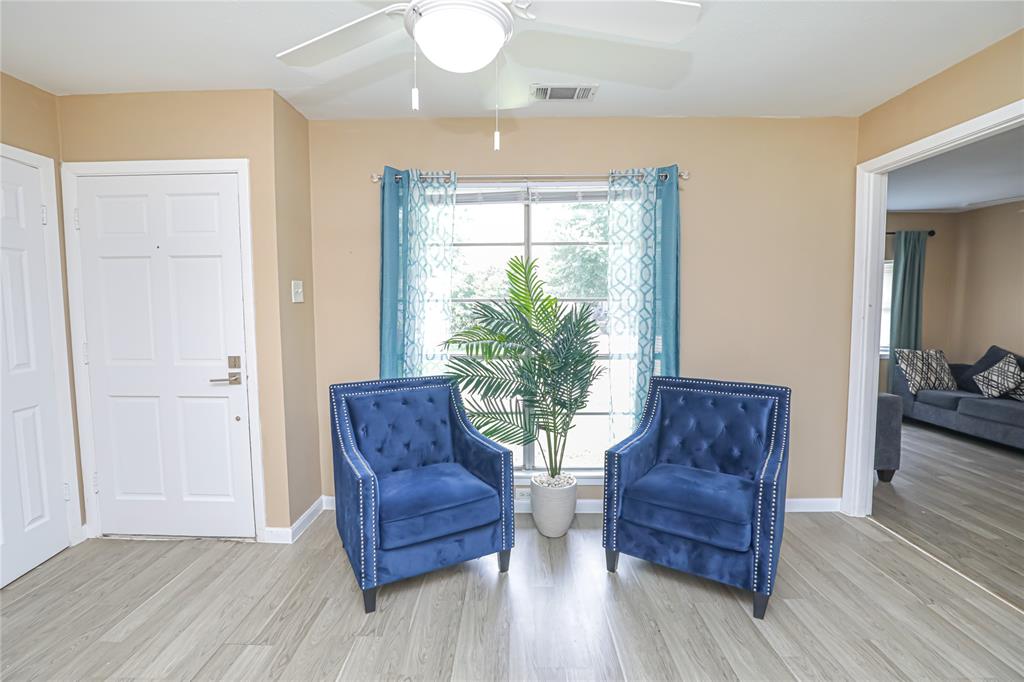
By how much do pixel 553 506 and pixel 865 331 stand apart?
87.1 inches

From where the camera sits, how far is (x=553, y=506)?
288cm

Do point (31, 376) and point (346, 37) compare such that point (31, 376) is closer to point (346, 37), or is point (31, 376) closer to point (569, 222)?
point (346, 37)

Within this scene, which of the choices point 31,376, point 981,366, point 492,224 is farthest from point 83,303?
point 981,366

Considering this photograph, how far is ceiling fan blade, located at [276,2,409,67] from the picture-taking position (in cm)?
143

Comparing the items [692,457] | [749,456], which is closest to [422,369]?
[692,457]

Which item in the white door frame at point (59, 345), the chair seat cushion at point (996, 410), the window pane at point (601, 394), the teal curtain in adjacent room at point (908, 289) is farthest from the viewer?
the teal curtain in adjacent room at point (908, 289)

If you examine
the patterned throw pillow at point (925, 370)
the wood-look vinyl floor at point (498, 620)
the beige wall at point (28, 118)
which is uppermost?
the beige wall at point (28, 118)

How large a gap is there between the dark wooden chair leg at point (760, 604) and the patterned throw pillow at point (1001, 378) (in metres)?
4.50

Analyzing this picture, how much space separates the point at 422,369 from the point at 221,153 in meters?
1.64

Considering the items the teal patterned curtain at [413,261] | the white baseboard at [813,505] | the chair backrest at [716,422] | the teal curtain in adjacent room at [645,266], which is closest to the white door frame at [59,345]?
the teal patterned curtain at [413,261]

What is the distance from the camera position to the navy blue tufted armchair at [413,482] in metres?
2.23

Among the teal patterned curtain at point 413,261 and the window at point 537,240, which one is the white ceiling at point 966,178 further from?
the teal patterned curtain at point 413,261

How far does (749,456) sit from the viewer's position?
255 centimetres

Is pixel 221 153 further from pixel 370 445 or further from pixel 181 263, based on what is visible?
pixel 370 445
